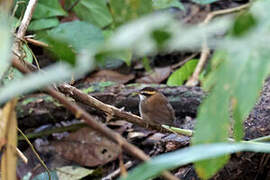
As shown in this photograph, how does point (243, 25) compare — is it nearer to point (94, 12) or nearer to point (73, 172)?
point (73, 172)

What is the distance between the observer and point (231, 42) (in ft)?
3.31

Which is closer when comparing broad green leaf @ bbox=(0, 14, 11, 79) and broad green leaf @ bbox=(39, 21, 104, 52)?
broad green leaf @ bbox=(0, 14, 11, 79)

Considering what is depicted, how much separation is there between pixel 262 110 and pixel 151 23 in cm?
271

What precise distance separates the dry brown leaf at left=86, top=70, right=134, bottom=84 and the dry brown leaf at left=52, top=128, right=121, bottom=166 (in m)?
0.85

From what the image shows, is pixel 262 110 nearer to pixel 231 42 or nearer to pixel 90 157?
pixel 90 157

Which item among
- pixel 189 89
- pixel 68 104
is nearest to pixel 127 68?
pixel 189 89

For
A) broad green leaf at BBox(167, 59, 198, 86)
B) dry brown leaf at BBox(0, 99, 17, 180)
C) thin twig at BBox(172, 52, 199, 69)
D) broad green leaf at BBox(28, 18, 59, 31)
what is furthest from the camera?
thin twig at BBox(172, 52, 199, 69)

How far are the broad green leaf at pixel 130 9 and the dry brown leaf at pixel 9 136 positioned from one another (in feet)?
1.09

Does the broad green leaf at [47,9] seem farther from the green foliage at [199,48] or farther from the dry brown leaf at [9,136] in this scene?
the green foliage at [199,48]

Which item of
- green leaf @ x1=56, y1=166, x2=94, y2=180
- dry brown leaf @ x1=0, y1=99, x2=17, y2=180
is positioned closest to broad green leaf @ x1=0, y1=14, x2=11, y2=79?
dry brown leaf @ x1=0, y1=99, x2=17, y2=180

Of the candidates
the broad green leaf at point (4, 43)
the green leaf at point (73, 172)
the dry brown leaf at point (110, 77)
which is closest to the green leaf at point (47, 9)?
the dry brown leaf at point (110, 77)

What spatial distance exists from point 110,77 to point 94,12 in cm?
85

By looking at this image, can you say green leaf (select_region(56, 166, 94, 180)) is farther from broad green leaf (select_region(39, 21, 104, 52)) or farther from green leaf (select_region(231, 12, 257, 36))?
green leaf (select_region(231, 12, 257, 36))

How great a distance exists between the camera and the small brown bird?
14.9 ft
